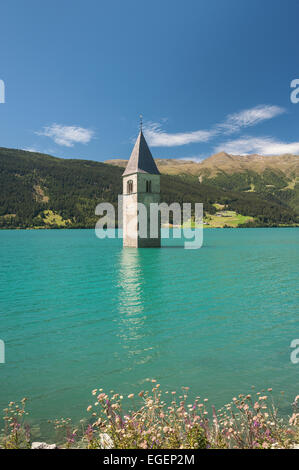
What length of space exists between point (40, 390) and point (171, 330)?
24.0ft

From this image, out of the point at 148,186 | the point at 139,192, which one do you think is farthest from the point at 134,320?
the point at 148,186

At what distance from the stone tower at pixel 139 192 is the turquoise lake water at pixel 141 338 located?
1370 inches

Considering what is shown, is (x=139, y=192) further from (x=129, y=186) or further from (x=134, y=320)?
(x=134, y=320)

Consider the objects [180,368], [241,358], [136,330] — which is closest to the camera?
[180,368]

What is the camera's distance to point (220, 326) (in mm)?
16453

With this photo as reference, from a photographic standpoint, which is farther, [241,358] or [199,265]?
[199,265]

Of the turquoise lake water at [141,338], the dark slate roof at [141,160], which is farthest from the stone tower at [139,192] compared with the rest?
the turquoise lake water at [141,338]

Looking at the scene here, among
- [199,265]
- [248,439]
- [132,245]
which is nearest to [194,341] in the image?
[248,439]

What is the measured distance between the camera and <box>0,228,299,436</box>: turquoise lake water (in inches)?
404

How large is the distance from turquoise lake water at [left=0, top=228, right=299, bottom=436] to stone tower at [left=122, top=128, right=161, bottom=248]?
34.8 metres

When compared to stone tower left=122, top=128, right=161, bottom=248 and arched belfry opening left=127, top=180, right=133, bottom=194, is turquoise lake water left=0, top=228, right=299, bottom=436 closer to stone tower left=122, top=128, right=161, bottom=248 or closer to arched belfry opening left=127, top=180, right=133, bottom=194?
stone tower left=122, top=128, right=161, bottom=248

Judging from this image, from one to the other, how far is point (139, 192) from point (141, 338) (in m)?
51.0

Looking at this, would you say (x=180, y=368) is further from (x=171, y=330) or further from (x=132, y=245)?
(x=132, y=245)

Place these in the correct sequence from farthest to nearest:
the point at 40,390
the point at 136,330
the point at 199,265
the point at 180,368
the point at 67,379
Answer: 1. the point at 199,265
2. the point at 136,330
3. the point at 180,368
4. the point at 67,379
5. the point at 40,390
